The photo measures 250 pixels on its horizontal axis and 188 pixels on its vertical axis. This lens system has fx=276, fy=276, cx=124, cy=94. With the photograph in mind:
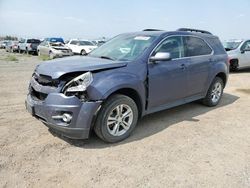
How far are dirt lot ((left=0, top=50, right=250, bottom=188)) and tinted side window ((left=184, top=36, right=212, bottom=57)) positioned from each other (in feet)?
4.36

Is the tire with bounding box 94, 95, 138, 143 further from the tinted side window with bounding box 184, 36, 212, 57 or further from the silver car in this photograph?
the silver car

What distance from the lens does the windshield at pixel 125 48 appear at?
4.75 m

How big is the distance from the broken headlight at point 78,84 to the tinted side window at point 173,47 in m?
1.55

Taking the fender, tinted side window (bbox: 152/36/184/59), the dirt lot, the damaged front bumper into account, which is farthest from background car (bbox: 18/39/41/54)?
the damaged front bumper

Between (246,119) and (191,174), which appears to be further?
(246,119)

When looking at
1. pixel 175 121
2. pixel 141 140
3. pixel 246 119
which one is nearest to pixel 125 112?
pixel 141 140

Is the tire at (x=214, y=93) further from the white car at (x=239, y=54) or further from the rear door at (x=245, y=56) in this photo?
the rear door at (x=245, y=56)

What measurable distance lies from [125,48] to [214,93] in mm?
2726

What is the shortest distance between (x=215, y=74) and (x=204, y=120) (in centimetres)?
137

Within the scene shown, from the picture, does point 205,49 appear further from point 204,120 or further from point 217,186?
point 217,186

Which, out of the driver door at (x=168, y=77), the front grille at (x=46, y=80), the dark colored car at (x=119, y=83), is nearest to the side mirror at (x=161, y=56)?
the dark colored car at (x=119, y=83)

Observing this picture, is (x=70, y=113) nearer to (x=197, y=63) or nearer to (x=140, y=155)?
(x=140, y=155)

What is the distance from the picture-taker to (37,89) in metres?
4.17

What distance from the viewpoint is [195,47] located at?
583 cm
